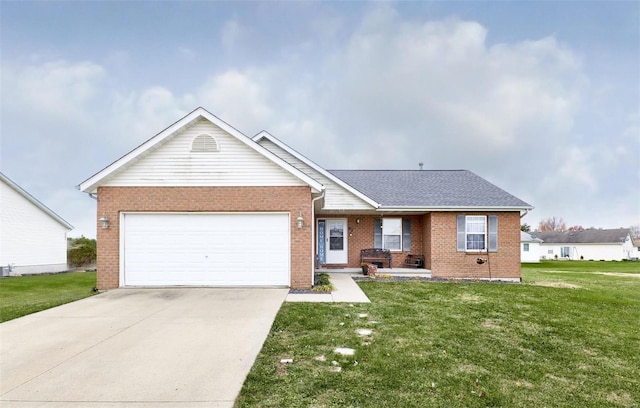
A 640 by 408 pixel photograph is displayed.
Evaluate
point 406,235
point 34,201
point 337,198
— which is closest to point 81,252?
point 34,201

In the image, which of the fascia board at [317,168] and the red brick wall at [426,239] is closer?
the fascia board at [317,168]

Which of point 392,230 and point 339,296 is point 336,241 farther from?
point 339,296

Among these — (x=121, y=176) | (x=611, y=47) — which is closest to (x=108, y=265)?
(x=121, y=176)

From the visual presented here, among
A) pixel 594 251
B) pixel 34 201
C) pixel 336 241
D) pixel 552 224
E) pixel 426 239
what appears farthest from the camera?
pixel 552 224

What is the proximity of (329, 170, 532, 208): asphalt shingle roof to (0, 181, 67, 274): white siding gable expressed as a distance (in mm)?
19518

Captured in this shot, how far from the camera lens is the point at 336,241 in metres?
16.8

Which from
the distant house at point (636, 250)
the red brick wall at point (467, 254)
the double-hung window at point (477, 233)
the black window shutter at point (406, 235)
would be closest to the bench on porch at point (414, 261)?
the black window shutter at point (406, 235)

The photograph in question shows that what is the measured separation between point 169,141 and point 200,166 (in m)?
1.23

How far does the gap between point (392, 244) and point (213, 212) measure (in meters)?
8.77

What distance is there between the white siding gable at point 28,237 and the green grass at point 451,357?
21.5 meters

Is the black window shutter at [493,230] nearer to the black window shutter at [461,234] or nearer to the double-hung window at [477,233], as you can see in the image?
the double-hung window at [477,233]

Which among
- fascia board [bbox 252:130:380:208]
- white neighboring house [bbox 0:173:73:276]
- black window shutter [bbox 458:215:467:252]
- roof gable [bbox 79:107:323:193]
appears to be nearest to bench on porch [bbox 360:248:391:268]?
fascia board [bbox 252:130:380:208]

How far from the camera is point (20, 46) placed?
1675 centimetres

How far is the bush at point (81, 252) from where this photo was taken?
28.2 m
